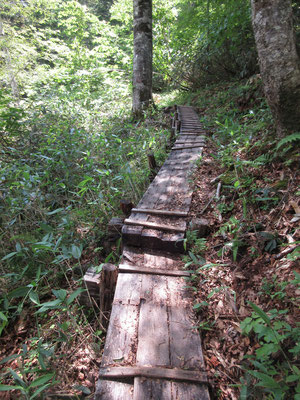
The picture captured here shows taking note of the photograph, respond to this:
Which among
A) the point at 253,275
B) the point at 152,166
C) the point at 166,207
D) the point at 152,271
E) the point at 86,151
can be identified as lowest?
the point at 152,271

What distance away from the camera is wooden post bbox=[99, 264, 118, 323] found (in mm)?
2107

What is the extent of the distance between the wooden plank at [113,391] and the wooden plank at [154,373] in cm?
3

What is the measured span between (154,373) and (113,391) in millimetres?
258

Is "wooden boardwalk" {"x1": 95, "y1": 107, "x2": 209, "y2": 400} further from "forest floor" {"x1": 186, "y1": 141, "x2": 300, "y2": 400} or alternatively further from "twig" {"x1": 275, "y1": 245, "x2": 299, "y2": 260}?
"twig" {"x1": 275, "y1": 245, "x2": 299, "y2": 260}

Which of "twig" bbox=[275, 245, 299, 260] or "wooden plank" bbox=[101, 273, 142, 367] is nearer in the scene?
"wooden plank" bbox=[101, 273, 142, 367]

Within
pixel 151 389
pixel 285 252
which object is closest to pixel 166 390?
pixel 151 389

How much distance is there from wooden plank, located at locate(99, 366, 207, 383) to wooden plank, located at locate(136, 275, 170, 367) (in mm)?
49

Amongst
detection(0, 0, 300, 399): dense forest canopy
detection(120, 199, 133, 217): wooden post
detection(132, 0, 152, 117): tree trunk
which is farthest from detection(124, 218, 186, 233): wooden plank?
detection(132, 0, 152, 117): tree trunk

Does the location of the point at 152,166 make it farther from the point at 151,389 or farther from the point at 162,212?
the point at 151,389

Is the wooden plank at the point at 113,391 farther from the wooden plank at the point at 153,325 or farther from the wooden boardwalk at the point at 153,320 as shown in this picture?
the wooden plank at the point at 153,325

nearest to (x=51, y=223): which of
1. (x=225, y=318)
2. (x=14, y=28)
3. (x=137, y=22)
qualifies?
(x=225, y=318)

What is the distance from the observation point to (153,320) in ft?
5.90

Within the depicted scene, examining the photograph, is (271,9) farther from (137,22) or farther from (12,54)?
(12,54)

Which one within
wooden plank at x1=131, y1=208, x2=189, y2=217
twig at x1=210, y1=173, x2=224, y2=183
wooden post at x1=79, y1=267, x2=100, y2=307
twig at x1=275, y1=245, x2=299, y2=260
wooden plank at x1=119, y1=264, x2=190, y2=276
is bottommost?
wooden post at x1=79, y1=267, x2=100, y2=307
